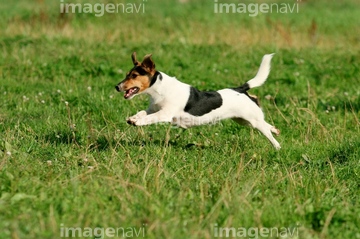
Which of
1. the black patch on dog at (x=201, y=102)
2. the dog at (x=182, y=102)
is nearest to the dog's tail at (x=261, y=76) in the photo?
the dog at (x=182, y=102)

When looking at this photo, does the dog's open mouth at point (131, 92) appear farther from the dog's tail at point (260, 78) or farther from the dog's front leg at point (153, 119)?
the dog's tail at point (260, 78)

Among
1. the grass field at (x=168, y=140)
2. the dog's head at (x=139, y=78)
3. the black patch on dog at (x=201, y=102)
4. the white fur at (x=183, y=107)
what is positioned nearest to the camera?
the grass field at (x=168, y=140)

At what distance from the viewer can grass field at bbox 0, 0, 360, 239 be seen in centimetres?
518

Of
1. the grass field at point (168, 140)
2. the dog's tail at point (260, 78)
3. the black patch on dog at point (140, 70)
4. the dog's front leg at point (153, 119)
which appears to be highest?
the black patch on dog at point (140, 70)

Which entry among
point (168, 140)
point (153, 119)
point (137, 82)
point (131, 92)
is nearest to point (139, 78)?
point (137, 82)

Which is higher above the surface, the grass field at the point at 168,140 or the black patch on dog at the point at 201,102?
the black patch on dog at the point at 201,102

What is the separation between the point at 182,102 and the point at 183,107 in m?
0.06

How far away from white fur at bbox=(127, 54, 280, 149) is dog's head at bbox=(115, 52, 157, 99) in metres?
0.10

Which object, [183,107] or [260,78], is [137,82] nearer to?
[183,107]

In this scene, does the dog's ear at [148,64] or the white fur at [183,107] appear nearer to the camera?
the dog's ear at [148,64]

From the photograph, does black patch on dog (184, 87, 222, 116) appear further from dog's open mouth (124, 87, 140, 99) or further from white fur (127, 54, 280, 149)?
dog's open mouth (124, 87, 140, 99)

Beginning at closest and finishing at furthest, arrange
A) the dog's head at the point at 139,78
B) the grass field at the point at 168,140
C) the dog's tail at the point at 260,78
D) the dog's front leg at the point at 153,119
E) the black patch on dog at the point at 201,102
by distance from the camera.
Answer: the grass field at the point at 168,140, the dog's front leg at the point at 153,119, the dog's head at the point at 139,78, the black patch on dog at the point at 201,102, the dog's tail at the point at 260,78

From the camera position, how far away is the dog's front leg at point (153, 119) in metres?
7.10

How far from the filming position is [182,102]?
24.8ft
